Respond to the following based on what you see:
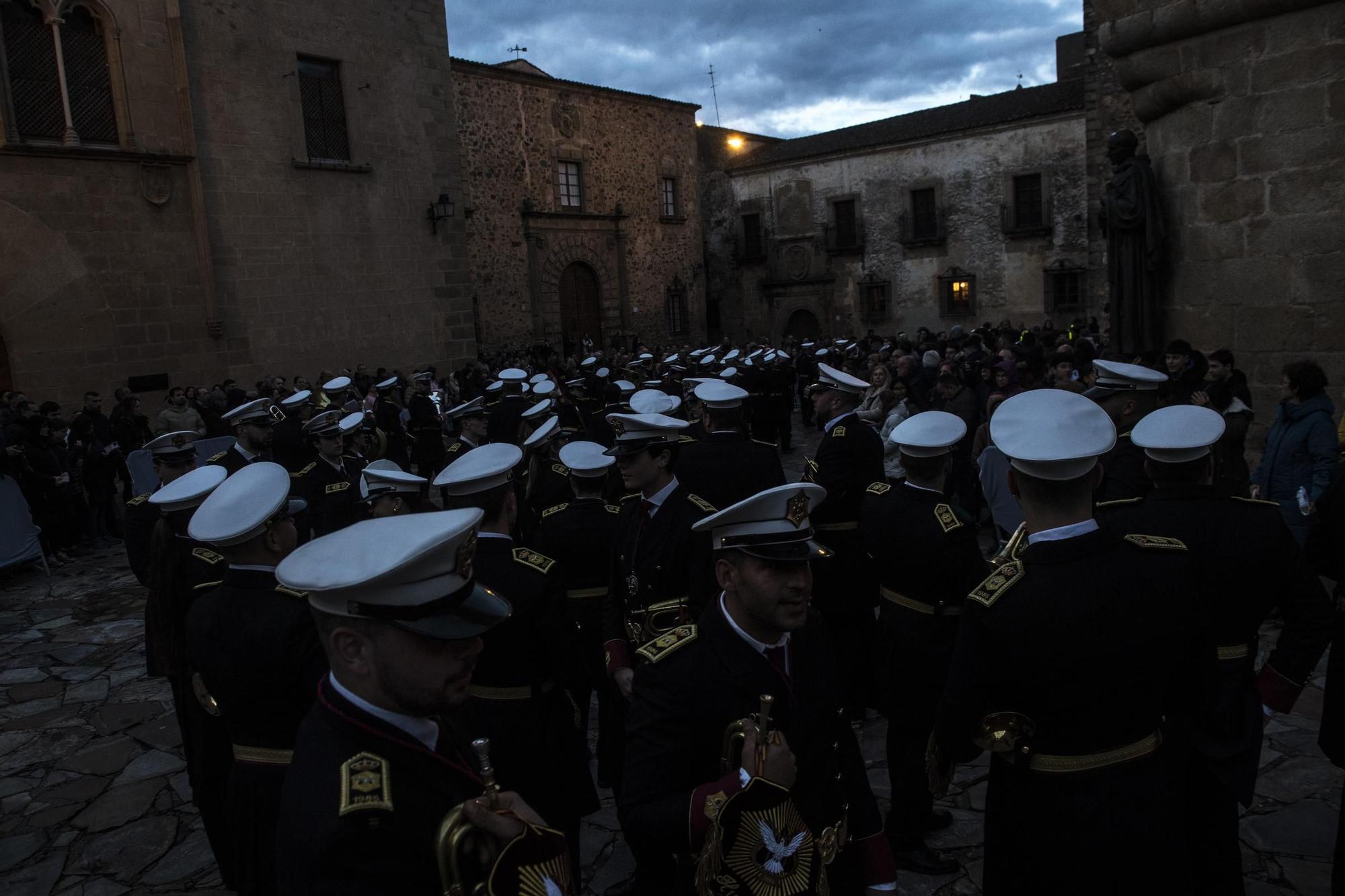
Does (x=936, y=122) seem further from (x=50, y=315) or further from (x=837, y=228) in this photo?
(x=50, y=315)

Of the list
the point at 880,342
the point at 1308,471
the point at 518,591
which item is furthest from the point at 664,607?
the point at 880,342

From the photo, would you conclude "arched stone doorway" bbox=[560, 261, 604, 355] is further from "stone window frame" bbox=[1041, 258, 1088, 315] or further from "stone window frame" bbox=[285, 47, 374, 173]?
"stone window frame" bbox=[1041, 258, 1088, 315]

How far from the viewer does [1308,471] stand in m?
6.00

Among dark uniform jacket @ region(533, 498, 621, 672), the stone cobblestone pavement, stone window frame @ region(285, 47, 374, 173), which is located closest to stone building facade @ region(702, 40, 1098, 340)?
stone window frame @ region(285, 47, 374, 173)

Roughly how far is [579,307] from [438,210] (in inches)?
470

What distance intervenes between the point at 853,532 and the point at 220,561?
11.9 feet

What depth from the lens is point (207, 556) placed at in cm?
433

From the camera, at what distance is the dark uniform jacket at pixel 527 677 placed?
3.56 meters

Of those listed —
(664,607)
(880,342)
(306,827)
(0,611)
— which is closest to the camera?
(306,827)

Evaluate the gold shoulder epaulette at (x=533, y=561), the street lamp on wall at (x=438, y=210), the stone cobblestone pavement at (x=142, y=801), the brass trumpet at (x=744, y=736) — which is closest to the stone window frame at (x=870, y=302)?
the street lamp on wall at (x=438, y=210)

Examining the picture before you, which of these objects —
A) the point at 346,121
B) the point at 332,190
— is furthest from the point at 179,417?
the point at 346,121

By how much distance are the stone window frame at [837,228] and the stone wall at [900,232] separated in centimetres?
8

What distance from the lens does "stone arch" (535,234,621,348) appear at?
99.4 feet

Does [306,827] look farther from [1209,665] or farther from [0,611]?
[0,611]
